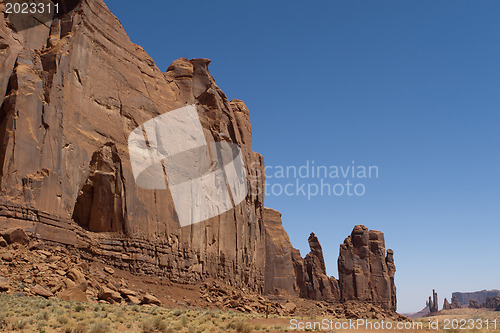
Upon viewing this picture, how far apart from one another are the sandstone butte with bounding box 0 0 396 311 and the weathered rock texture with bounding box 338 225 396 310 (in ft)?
121

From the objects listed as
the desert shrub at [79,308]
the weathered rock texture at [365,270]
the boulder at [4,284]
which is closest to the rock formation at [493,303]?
the weathered rock texture at [365,270]

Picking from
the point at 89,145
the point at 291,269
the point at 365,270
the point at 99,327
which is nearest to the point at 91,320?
the point at 99,327

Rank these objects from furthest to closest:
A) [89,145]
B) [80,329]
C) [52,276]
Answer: [89,145]
[52,276]
[80,329]

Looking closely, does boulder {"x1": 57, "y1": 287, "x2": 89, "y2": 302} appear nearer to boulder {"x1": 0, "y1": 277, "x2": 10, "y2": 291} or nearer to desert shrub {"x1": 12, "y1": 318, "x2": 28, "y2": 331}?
boulder {"x1": 0, "y1": 277, "x2": 10, "y2": 291}

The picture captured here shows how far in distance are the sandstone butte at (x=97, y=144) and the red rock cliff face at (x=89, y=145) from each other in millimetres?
60

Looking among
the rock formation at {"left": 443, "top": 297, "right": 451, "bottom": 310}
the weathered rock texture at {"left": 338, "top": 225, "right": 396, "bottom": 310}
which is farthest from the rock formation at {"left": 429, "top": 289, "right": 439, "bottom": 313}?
the weathered rock texture at {"left": 338, "top": 225, "right": 396, "bottom": 310}

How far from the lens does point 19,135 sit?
80.4 ft

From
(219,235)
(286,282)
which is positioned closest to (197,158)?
(219,235)

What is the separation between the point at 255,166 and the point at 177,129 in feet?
57.3

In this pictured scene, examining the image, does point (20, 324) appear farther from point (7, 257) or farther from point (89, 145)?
point (89, 145)

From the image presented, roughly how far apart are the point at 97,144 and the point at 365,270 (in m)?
61.1

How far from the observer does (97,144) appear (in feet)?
97.8

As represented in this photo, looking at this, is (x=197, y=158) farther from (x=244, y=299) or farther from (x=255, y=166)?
(x=255, y=166)

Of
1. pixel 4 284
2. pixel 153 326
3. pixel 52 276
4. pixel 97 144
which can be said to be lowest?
pixel 153 326
